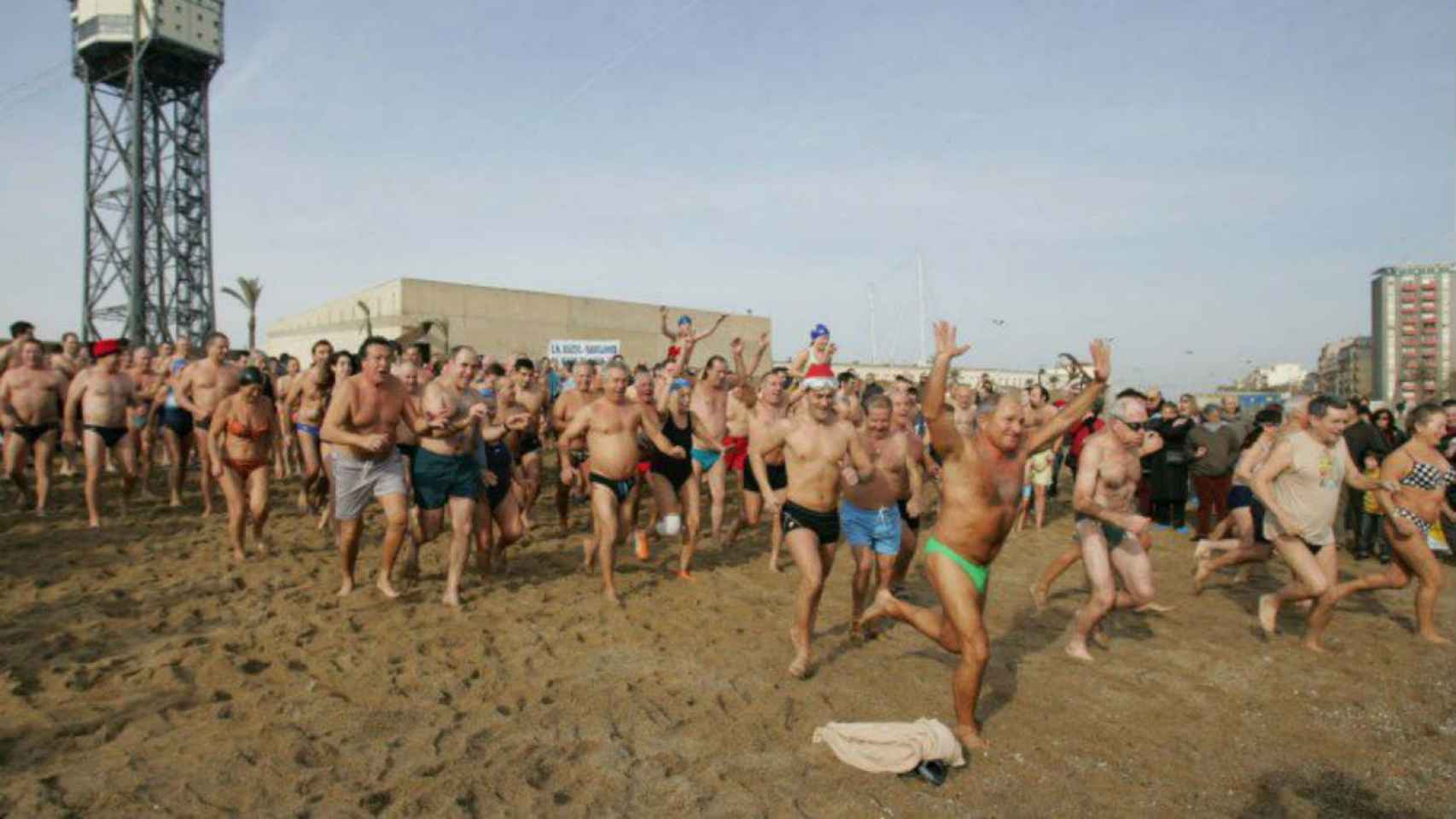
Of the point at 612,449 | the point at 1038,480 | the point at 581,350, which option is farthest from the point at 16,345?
the point at 581,350

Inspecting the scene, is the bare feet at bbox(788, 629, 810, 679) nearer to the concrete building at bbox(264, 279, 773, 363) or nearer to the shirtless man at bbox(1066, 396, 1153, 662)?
the shirtless man at bbox(1066, 396, 1153, 662)

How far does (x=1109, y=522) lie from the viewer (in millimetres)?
5770

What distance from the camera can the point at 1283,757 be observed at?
4402mm

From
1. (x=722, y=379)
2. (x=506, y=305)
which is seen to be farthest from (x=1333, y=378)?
(x=722, y=379)

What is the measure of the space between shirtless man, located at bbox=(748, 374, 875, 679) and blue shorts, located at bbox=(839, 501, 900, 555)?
0.86 ft

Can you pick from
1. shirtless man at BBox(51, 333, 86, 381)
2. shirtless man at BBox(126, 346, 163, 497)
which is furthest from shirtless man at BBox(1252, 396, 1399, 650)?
shirtless man at BBox(51, 333, 86, 381)

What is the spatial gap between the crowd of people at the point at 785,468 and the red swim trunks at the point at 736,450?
33 millimetres

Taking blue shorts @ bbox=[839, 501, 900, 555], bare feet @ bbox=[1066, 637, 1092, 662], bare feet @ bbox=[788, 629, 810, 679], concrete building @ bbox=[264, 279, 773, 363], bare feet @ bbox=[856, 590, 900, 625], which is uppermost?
concrete building @ bbox=[264, 279, 773, 363]

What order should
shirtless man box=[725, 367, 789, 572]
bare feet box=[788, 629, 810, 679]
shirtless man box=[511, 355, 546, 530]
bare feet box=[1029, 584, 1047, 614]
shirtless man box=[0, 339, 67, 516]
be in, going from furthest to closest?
1. shirtless man box=[511, 355, 546, 530]
2. shirtless man box=[0, 339, 67, 516]
3. shirtless man box=[725, 367, 789, 572]
4. bare feet box=[1029, 584, 1047, 614]
5. bare feet box=[788, 629, 810, 679]

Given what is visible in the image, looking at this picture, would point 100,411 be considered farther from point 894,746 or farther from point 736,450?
point 894,746

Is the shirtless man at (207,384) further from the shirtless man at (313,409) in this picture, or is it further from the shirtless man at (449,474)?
the shirtless man at (449,474)

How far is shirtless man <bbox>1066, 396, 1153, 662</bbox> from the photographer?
19.2 feet

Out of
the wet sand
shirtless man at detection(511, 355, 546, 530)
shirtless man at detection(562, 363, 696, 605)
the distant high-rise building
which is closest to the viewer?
the wet sand

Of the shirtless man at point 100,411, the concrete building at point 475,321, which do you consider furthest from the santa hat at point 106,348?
the concrete building at point 475,321
